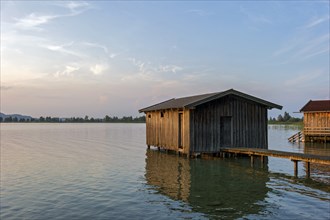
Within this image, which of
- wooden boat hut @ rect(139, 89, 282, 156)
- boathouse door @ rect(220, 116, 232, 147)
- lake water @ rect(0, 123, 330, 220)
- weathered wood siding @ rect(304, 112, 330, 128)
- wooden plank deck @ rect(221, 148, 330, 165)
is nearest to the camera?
lake water @ rect(0, 123, 330, 220)

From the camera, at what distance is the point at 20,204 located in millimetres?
13281

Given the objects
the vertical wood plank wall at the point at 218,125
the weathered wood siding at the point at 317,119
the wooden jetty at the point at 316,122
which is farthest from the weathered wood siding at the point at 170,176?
the weathered wood siding at the point at 317,119

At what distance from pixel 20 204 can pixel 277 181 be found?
40.3 ft

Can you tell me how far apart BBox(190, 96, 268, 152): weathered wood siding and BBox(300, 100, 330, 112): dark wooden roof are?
69.5 ft

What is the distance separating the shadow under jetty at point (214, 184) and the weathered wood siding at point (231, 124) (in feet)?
4.72

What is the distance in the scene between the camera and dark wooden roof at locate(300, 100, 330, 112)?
44519 mm

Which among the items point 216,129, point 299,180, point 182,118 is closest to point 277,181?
point 299,180

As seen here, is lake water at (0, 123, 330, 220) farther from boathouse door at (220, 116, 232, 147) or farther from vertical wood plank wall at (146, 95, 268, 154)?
boathouse door at (220, 116, 232, 147)

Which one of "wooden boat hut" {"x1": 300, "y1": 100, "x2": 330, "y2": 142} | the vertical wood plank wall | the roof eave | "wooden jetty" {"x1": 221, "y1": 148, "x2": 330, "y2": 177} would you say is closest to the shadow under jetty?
"wooden jetty" {"x1": 221, "y1": 148, "x2": 330, "y2": 177}

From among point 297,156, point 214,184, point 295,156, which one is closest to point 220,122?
point 295,156

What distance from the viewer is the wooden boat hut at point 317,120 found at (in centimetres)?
4412

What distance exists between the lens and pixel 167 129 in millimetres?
29734

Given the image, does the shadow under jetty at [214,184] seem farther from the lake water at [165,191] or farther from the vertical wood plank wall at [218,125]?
the vertical wood plank wall at [218,125]

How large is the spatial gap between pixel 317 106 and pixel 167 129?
26.2 m
